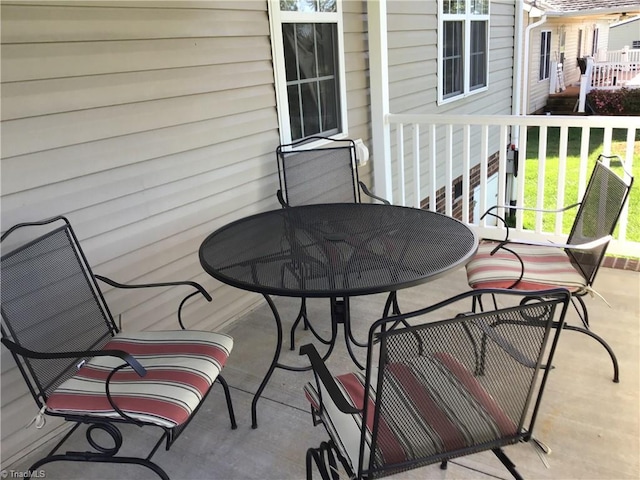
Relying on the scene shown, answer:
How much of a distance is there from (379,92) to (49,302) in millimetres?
3025

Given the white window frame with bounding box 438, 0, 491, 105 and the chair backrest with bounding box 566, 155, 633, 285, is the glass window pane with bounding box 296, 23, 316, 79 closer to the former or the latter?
the chair backrest with bounding box 566, 155, 633, 285

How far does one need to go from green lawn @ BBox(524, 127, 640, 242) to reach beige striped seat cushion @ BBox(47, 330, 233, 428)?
2857 mm

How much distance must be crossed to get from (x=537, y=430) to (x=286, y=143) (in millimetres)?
2308

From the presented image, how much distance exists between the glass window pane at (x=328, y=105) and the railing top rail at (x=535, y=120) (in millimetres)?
460

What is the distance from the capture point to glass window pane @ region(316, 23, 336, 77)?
385 cm

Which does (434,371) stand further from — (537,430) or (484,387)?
(537,430)

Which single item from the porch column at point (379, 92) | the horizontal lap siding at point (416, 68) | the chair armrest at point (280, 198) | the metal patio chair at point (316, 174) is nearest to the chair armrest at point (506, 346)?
the metal patio chair at point (316, 174)

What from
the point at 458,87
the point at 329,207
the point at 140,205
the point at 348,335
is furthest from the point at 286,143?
the point at 458,87

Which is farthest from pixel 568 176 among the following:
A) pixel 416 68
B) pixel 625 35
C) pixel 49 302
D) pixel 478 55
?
pixel 625 35

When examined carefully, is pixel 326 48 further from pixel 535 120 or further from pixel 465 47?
pixel 465 47

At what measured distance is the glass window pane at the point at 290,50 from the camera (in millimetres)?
3502

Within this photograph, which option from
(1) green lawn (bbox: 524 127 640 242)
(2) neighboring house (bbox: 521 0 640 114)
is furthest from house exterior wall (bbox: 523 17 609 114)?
(1) green lawn (bbox: 524 127 640 242)

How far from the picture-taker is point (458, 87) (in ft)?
21.1

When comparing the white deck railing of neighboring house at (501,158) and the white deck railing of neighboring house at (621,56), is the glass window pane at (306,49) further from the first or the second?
the white deck railing of neighboring house at (621,56)
